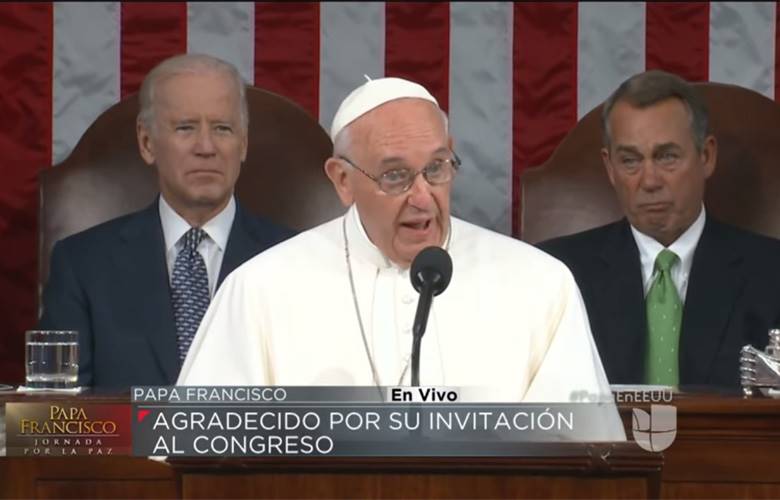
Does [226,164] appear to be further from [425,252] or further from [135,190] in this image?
[425,252]

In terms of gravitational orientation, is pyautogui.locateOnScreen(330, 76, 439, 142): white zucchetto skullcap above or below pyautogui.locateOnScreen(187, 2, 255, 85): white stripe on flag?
below

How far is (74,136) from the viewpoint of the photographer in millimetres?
5520

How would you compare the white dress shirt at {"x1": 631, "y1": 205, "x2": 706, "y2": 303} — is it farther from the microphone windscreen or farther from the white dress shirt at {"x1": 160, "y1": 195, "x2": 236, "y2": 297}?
the microphone windscreen

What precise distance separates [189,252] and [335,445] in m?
2.33

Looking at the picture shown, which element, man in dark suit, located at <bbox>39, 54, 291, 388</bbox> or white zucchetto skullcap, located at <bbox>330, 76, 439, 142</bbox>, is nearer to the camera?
white zucchetto skullcap, located at <bbox>330, 76, 439, 142</bbox>

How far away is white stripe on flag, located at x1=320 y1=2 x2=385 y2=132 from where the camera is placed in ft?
18.1

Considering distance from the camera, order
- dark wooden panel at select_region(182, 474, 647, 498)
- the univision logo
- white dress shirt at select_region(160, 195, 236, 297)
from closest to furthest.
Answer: dark wooden panel at select_region(182, 474, 647, 498) → the univision logo → white dress shirt at select_region(160, 195, 236, 297)

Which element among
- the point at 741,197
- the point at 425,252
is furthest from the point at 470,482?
the point at 741,197

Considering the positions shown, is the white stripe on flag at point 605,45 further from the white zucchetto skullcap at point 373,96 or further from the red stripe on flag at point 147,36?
the white zucchetto skullcap at point 373,96

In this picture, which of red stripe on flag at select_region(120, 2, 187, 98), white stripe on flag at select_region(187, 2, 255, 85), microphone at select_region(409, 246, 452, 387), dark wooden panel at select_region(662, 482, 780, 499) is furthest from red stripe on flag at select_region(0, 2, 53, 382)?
microphone at select_region(409, 246, 452, 387)

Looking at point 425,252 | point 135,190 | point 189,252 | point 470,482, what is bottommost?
point 470,482

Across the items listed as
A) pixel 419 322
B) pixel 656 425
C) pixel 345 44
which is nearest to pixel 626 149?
pixel 345 44

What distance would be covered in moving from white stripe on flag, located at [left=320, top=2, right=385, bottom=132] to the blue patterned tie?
96 centimetres

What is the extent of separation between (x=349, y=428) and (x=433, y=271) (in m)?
0.34
